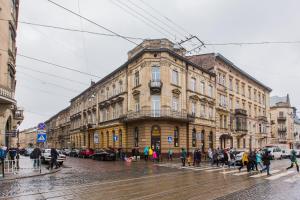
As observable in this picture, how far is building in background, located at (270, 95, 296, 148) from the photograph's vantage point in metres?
84.7

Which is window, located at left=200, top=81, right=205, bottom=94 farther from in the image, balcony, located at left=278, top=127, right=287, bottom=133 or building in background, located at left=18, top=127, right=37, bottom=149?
building in background, located at left=18, top=127, right=37, bottom=149

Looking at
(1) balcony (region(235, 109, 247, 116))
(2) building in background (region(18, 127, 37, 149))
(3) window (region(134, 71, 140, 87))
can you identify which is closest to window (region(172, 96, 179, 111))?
(3) window (region(134, 71, 140, 87))

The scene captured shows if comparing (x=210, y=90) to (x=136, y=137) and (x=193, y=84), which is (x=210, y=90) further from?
(x=136, y=137)

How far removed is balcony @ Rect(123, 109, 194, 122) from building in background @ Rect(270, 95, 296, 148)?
2091 inches

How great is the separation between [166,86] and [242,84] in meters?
24.7

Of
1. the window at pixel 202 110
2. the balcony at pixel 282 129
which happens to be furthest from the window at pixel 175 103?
the balcony at pixel 282 129

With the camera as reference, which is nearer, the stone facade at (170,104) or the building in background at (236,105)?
the stone facade at (170,104)

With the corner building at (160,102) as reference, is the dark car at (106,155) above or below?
below

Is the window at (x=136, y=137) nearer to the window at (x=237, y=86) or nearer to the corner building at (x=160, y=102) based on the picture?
the corner building at (x=160, y=102)

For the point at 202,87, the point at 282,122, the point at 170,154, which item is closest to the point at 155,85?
the point at 170,154

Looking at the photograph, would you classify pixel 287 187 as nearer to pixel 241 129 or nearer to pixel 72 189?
pixel 72 189

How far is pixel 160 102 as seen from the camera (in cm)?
3731

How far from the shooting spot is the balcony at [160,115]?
36031mm

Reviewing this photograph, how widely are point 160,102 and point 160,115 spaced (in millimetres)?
1798
